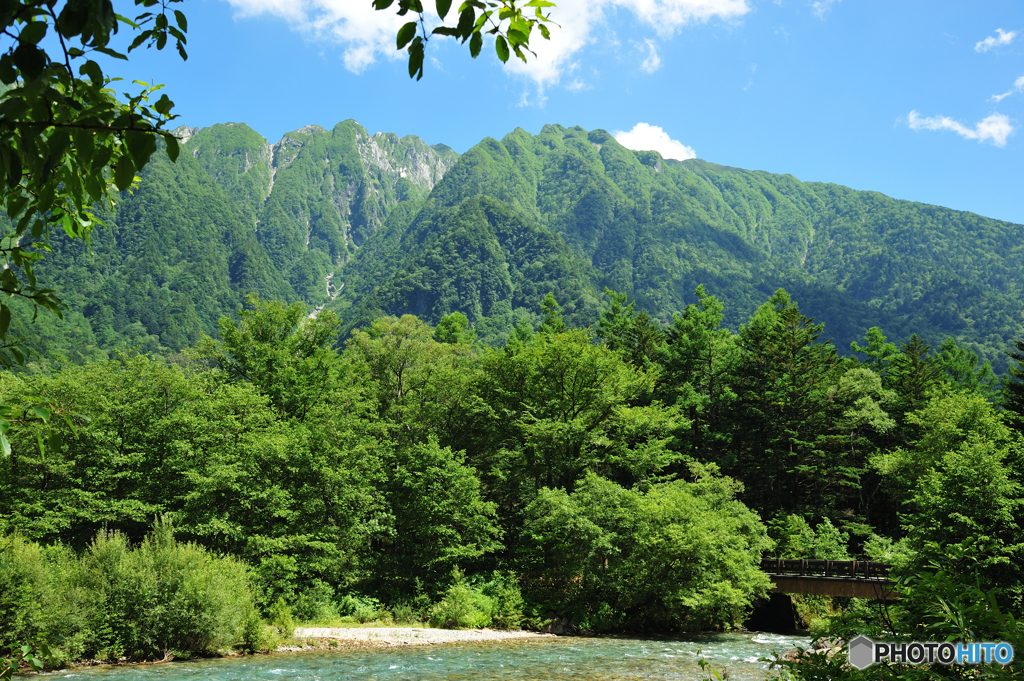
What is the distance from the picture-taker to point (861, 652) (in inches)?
171

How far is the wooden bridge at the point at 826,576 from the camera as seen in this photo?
26.4m

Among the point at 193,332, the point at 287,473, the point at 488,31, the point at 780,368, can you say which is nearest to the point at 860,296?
the point at 780,368

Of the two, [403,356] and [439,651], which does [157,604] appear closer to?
[439,651]

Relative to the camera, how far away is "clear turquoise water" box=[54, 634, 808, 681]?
1695 cm

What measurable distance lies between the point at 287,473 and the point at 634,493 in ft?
51.9

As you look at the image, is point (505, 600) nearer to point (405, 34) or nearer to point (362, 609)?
point (362, 609)

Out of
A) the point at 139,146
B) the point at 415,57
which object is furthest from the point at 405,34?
the point at 139,146

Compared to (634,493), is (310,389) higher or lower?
higher

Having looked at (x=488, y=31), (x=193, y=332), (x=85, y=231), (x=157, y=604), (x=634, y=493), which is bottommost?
(x=157, y=604)

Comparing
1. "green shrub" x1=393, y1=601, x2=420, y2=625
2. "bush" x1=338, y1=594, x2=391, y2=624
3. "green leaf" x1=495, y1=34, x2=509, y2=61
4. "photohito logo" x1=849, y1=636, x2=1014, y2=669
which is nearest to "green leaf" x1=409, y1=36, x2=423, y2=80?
"green leaf" x1=495, y1=34, x2=509, y2=61

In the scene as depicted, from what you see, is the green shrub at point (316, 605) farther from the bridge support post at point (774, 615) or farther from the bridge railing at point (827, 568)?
the bridge railing at point (827, 568)

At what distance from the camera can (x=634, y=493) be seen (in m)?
29.5

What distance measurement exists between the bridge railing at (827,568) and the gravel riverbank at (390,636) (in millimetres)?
11879

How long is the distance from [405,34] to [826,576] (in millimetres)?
31404
